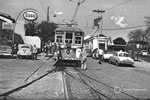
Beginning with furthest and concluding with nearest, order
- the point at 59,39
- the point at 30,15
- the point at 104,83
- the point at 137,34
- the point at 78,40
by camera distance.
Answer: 1. the point at 137,34
2. the point at 30,15
3. the point at 78,40
4. the point at 59,39
5. the point at 104,83

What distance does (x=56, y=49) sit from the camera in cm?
1834

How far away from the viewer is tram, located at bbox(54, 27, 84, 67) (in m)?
18.2

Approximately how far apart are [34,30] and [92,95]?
58.9m

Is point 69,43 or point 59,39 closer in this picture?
point 69,43

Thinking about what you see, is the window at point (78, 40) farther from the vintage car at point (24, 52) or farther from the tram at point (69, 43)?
the vintage car at point (24, 52)

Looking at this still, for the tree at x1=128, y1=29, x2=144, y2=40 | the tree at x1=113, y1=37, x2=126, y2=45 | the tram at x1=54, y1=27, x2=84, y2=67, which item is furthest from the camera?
the tree at x1=128, y1=29, x2=144, y2=40

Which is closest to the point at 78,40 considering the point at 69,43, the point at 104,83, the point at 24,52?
the point at 69,43

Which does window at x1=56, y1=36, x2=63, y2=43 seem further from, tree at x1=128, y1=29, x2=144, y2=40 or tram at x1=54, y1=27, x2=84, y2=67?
tree at x1=128, y1=29, x2=144, y2=40

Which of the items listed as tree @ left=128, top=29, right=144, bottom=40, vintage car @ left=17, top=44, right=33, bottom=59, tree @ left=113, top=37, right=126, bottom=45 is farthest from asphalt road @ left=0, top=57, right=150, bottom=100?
tree @ left=128, top=29, right=144, bottom=40

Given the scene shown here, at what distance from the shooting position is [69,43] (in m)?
18.9

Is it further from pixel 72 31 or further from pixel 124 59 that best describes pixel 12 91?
pixel 124 59

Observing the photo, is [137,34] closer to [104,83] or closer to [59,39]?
[59,39]

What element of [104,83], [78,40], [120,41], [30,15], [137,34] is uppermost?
[137,34]

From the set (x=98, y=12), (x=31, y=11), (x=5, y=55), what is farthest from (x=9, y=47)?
(x=98, y=12)
